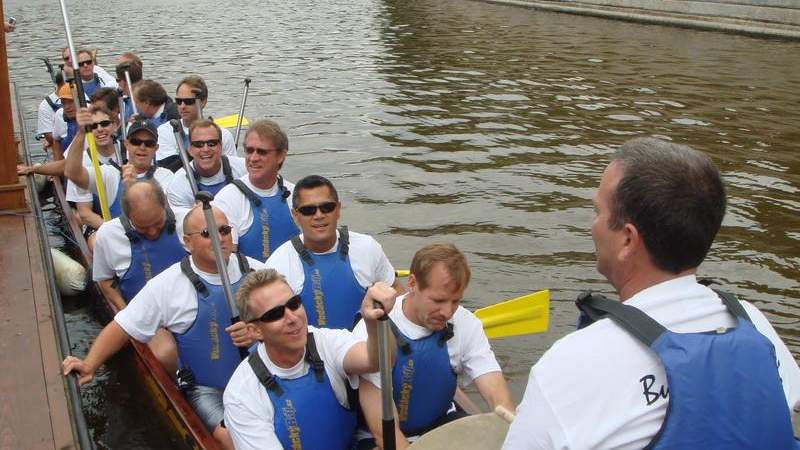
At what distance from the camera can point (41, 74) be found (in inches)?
704

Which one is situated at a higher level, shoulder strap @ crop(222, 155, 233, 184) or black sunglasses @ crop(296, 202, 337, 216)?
black sunglasses @ crop(296, 202, 337, 216)

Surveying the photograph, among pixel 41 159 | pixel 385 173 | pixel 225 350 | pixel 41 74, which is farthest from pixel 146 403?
pixel 41 74

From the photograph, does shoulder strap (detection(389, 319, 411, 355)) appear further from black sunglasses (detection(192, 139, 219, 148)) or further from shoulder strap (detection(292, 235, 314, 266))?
black sunglasses (detection(192, 139, 219, 148))

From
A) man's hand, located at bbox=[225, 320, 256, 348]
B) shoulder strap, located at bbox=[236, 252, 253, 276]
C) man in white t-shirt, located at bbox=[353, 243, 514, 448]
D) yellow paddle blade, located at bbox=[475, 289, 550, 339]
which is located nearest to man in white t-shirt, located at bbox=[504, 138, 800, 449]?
man in white t-shirt, located at bbox=[353, 243, 514, 448]

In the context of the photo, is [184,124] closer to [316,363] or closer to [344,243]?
[344,243]

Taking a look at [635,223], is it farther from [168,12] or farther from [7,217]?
[168,12]

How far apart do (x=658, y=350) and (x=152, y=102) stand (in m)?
7.39

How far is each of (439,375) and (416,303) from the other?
0.38 meters

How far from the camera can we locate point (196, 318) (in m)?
4.57

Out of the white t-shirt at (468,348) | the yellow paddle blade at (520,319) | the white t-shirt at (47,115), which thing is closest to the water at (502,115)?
the yellow paddle blade at (520,319)

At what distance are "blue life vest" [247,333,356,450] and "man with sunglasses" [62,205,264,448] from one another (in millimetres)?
892

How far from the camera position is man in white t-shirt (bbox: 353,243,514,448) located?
11.7 ft

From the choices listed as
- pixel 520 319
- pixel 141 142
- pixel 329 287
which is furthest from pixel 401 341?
pixel 141 142

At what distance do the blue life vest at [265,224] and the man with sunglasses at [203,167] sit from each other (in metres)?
0.60
